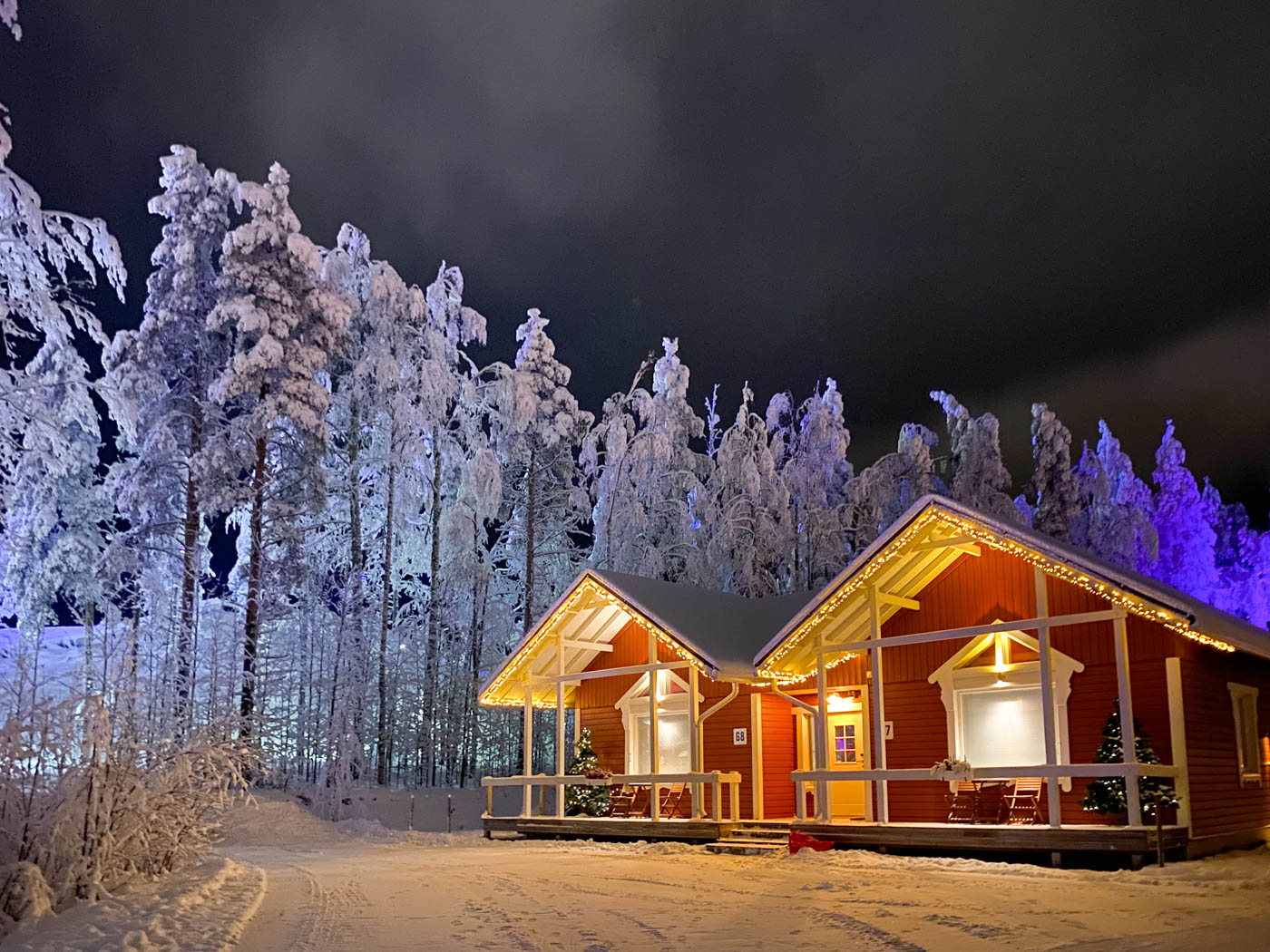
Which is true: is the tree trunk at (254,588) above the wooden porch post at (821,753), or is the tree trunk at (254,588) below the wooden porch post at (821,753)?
above

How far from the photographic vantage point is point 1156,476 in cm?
4738

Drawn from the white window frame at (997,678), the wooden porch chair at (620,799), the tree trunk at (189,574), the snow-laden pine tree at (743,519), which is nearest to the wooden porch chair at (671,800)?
the wooden porch chair at (620,799)

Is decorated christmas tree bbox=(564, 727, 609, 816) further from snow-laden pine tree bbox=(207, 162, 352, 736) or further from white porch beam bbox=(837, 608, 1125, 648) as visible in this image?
snow-laden pine tree bbox=(207, 162, 352, 736)

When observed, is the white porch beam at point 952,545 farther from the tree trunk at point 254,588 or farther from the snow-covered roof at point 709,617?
the tree trunk at point 254,588

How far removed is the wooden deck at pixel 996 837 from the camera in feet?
44.2

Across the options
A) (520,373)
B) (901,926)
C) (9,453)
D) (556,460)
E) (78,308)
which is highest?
(520,373)

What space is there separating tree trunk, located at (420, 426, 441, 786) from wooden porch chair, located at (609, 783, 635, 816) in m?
10.9

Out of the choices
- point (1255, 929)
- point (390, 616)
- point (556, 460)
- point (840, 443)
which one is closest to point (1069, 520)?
point (840, 443)

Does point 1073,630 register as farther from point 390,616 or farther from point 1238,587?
point 1238,587

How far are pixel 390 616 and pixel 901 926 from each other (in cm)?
2731

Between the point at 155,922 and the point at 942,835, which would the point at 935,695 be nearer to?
the point at 942,835

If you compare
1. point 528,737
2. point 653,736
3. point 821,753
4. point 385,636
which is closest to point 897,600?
point 821,753

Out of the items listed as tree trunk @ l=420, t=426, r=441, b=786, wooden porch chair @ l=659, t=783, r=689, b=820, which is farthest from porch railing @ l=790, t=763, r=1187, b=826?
tree trunk @ l=420, t=426, r=441, b=786

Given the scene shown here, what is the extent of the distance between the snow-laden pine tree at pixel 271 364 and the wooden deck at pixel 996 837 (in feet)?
45.7
